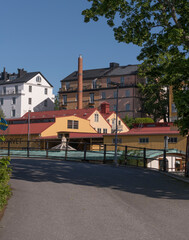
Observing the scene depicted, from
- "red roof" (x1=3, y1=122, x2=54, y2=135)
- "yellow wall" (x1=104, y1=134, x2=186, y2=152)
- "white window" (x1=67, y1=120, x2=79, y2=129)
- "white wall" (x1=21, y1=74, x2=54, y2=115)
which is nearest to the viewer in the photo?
"yellow wall" (x1=104, y1=134, x2=186, y2=152)

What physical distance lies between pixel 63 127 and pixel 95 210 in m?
65.0

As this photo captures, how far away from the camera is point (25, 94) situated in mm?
112250

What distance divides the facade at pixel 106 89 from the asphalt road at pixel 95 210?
82868 mm

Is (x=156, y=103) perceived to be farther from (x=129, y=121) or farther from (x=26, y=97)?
(x=26, y=97)

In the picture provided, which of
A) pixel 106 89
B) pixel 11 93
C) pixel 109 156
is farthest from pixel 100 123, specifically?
pixel 109 156

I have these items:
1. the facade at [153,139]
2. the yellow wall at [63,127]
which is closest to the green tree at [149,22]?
the facade at [153,139]

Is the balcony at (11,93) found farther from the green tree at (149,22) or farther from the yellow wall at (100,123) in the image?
the green tree at (149,22)

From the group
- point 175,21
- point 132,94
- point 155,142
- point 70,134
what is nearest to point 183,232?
point 175,21

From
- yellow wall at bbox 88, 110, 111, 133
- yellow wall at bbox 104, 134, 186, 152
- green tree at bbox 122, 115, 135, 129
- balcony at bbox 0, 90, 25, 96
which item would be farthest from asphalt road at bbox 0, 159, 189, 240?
balcony at bbox 0, 90, 25, 96

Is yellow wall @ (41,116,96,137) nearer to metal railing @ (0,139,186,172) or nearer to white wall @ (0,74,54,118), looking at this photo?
metal railing @ (0,139,186,172)

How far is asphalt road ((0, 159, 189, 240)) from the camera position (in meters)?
7.32

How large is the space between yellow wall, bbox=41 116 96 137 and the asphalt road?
57.0m

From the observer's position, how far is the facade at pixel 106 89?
331 ft

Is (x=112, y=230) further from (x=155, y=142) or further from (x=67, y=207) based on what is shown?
(x=155, y=142)
